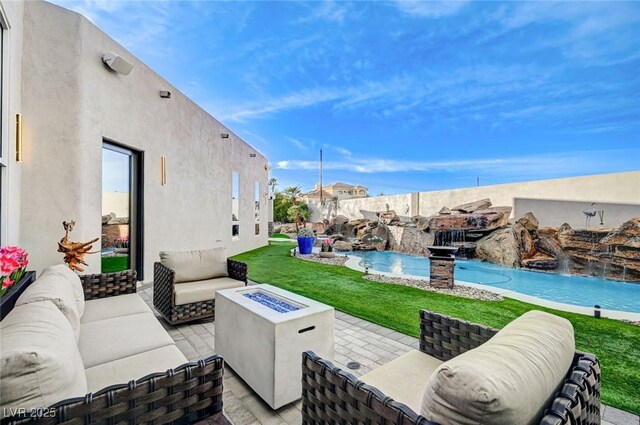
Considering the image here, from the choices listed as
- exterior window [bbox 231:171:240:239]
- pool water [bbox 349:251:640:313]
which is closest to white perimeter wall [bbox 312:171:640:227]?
pool water [bbox 349:251:640:313]

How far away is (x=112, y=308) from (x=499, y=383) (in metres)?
3.46

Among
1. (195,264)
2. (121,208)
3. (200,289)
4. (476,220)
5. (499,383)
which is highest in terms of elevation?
(121,208)

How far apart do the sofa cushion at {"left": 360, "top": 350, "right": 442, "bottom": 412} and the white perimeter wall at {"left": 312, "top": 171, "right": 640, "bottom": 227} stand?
12.3 m

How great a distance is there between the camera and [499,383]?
0.86 m

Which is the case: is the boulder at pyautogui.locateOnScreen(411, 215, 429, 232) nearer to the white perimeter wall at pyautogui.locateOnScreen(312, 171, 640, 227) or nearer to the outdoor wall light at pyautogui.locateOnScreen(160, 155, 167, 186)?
the white perimeter wall at pyautogui.locateOnScreen(312, 171, 640, 227)

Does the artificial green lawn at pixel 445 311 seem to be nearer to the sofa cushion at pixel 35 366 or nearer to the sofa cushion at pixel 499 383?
the sofa cushion at pixel 499 383

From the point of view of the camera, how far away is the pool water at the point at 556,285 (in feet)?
19.4

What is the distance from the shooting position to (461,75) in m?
13.5

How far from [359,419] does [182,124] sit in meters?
7.32

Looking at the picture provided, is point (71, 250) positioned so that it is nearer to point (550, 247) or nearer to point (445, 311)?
point (445, 311)

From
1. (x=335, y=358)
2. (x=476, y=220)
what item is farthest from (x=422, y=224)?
(x=335, y=358)

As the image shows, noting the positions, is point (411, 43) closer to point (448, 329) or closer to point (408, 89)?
point (408, 89)

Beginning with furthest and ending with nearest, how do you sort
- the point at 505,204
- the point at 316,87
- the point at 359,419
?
the point at 316,87, the point at 505,204, the point at 359,419

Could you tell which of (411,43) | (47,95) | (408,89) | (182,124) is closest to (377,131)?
(408,89)
